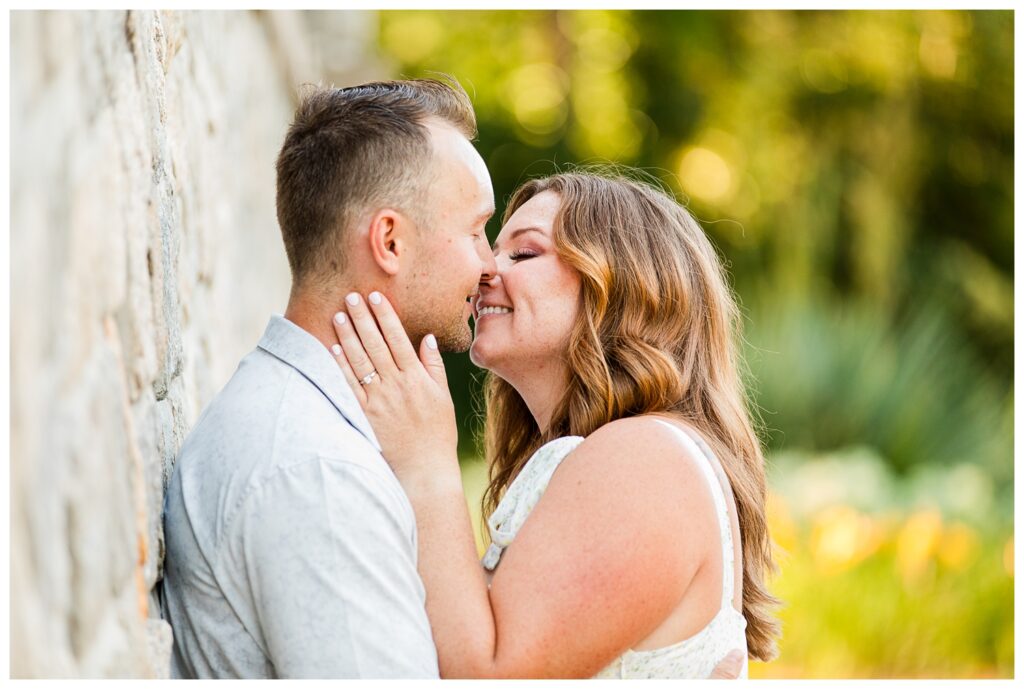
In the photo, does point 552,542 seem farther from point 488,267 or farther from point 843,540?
point 843,540

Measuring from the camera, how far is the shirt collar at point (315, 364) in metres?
2.13

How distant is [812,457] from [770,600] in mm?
4739

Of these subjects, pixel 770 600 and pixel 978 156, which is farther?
pixel 978 156

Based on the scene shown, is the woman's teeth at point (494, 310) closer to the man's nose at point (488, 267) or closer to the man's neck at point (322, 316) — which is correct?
the man's nose at point (488, 267)

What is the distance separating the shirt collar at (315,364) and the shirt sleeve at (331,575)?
0.74 feet

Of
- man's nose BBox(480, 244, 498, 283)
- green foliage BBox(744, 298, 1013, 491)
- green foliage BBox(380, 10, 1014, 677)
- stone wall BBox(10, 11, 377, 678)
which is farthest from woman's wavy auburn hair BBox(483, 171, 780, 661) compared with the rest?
green foliage BBox(744, 298, 1013, 491)

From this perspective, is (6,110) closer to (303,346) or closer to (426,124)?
(303,346)

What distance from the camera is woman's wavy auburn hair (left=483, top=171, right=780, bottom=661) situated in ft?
8.30

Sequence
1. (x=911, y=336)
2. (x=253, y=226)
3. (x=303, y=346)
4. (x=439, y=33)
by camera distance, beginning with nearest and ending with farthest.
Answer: (x=303, y=346) → (x=253, y=226) → (x=911, y=336) → (x=439, y=33)

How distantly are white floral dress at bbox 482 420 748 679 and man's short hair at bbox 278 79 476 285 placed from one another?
597mm

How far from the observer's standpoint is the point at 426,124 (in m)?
2.30

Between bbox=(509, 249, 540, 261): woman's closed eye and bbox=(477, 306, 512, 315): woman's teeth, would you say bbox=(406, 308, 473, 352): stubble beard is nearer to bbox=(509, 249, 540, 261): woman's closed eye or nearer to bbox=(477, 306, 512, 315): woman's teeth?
bbox=(477, 306, 512, 315): woman's teeth

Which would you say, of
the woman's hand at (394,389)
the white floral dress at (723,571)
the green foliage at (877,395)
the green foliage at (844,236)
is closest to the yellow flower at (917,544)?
the green foliage at (844,236)

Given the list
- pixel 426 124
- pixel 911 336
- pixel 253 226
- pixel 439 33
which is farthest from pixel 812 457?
pixel 439 33
